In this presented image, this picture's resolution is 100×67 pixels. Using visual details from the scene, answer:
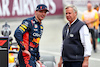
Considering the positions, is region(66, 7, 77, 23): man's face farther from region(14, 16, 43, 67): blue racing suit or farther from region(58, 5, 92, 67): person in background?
region(14, 16, 43, 67): blue racing suit

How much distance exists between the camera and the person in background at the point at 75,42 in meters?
4.82

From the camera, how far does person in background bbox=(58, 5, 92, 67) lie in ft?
15.8

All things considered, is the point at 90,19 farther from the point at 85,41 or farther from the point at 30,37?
the point at 85,41

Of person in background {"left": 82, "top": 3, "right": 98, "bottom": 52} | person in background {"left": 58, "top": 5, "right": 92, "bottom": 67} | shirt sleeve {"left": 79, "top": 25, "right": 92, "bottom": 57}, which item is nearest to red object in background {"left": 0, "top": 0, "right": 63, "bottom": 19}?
person in background {"left": 82, "top": 3, "right": 98, "bottom": 52}

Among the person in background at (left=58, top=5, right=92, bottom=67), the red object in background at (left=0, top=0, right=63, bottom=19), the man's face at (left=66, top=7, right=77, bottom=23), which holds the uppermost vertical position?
the red object in background at (left=0, top=0, right=63, bottom=19)

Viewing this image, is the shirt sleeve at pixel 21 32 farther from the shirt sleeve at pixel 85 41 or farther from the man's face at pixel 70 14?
the shirt sleeve at pixel 85 41

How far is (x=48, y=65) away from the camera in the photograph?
22.2 ft

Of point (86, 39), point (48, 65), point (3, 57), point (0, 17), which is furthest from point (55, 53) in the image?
point (0, 17)

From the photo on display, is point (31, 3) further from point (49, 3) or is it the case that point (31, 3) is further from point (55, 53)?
→ point (55, 53)

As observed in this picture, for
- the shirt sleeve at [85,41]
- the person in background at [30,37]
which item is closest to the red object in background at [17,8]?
the person in background at [30,37]

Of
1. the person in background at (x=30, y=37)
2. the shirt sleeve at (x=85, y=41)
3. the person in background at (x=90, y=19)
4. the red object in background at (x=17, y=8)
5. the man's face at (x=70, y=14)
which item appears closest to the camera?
the shirt sleeve at (x=85, y=41)

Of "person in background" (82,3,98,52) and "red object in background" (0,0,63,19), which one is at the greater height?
"red object in background" (0,0,63,19)

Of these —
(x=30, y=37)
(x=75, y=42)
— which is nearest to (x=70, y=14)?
(x=75, y=42)

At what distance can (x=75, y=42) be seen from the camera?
16.2 ft
